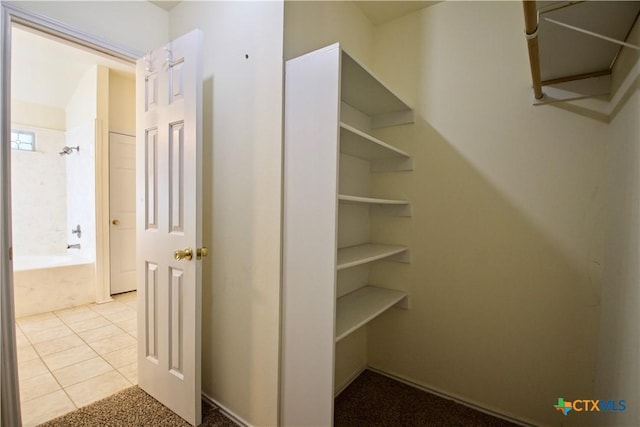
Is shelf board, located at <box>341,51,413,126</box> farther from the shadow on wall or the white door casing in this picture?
the white door casing

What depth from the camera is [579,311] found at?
1445mm

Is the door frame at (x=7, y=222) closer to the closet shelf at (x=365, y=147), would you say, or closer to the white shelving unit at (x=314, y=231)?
the white shelving unit at (x=314, y=231)

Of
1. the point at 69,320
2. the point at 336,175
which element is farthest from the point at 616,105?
the point at 69,320

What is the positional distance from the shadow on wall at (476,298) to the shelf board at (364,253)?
114mm

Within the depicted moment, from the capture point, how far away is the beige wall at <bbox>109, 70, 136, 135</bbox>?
3.60 meters

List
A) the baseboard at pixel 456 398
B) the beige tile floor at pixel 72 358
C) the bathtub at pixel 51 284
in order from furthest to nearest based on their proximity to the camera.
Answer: the bathtub at pixel 51 284
the beige tile floor at pixel 72 358
the baseboard at pixel 456 398

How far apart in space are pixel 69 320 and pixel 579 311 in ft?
14.1

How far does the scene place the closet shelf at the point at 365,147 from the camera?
4.96 feet

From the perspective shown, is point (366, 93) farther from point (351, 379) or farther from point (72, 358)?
point (72, 358)

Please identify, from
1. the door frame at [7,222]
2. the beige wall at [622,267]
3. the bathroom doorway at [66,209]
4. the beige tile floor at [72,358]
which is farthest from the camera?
the bathroom doorway at [66,209]

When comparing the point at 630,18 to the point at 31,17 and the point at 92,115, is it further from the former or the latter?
the point at 92,115

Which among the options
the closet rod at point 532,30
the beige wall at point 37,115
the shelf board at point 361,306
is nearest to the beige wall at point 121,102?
the beige wall at point 37,115

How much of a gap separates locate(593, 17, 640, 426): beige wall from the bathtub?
4.57 meters

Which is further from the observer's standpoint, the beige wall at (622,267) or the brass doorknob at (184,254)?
the brass doorknob at (184,254)
